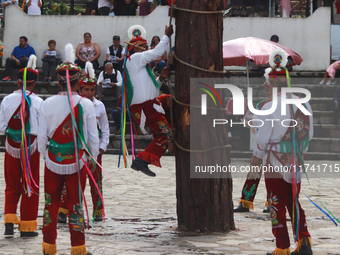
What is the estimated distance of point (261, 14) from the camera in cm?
1805

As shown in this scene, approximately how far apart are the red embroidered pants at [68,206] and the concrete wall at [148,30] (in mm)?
12863

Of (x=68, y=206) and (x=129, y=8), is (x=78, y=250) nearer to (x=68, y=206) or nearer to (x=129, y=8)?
(x=68, y=206)

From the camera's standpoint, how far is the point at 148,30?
17125 mm

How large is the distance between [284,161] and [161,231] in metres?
1.73

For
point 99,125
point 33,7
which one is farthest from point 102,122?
point 33,7

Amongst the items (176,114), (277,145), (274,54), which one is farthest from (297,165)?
(176,114)

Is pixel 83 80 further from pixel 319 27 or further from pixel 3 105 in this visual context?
pixel 319 27

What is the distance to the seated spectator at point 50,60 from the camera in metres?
15.7

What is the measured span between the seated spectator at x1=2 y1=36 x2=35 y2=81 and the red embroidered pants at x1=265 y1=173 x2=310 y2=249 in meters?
12.6

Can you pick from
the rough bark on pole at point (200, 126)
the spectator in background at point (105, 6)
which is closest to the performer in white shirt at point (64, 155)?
the rough bark on pole at point (200, 126)

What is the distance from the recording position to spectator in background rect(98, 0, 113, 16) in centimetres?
1741

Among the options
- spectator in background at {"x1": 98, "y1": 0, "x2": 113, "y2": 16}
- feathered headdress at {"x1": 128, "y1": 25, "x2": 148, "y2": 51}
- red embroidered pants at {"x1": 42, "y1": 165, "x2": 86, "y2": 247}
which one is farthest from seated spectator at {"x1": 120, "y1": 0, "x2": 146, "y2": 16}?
red embroidered pants at {"x1": 42, "y1": 165, "x2": 86, "y2": 247}

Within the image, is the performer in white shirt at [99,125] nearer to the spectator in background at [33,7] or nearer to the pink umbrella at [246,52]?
the pink umbrella at [246,52]

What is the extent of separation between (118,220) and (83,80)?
5.61 feet
